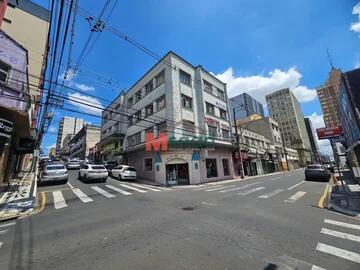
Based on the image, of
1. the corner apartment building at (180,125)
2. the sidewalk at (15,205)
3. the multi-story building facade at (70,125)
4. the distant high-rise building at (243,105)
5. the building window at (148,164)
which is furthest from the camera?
the multi-story building facade at (70,125)

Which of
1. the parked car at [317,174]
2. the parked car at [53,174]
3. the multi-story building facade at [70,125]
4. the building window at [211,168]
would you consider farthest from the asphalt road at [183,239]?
the multi-story building facade at [70,125]

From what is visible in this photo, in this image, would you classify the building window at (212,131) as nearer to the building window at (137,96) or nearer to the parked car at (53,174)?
the building window at (137,96)

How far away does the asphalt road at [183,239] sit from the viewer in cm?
380

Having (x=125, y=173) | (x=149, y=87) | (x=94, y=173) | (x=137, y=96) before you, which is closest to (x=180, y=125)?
(x=125, y=173)

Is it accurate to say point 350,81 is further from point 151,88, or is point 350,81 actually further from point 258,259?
point 151,88

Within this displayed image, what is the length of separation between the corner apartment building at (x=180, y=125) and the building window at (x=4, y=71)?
1177 centimetres

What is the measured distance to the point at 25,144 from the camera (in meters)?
15.0

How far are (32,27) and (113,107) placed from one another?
683 inches

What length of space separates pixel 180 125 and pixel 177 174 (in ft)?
19.1

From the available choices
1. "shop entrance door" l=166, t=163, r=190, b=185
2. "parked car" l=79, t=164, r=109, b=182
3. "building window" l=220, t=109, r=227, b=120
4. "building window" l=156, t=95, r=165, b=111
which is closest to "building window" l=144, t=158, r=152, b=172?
"shop entrance door" l=166, t=163, r=190, b=185

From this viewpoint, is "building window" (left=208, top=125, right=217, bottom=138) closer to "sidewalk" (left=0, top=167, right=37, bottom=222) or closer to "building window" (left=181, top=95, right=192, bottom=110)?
"building window" (left=181, top=95, right=192, bottom=110)

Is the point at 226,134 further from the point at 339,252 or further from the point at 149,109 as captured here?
the point at 339,252

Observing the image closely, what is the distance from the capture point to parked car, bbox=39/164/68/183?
15.5 metres

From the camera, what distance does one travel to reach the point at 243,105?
2770 cm
